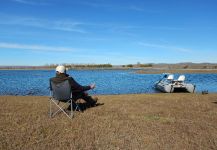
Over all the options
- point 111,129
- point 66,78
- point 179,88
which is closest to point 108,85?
point 179,88

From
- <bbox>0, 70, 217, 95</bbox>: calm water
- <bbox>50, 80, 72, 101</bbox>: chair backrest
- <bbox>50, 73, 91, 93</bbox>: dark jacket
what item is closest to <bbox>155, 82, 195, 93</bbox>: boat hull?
<bbox>0, 70, 217, 95</bbox>: calm water

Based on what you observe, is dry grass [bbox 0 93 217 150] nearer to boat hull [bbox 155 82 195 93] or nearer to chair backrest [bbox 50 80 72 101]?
chair backrest [bbox 50 80 72 101]

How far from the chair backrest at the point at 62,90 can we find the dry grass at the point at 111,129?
0.61 m

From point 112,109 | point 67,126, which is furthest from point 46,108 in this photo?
point 67,126

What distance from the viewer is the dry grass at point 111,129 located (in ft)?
21.7

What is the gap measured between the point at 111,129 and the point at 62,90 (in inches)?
98.4

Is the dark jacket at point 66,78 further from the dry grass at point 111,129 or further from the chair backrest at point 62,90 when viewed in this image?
the dry grass at point 111,129

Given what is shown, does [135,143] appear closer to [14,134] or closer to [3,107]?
[14,134]

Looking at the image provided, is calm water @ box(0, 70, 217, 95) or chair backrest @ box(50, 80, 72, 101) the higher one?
chair backrest @ box(50, 80, 72, 101)

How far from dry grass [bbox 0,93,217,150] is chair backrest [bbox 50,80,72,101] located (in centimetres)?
61

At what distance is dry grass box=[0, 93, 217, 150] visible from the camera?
6629 mm

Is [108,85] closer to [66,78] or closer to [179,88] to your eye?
[179,88]

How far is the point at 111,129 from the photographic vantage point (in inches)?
313

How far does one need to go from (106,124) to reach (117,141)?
5.38 ft
